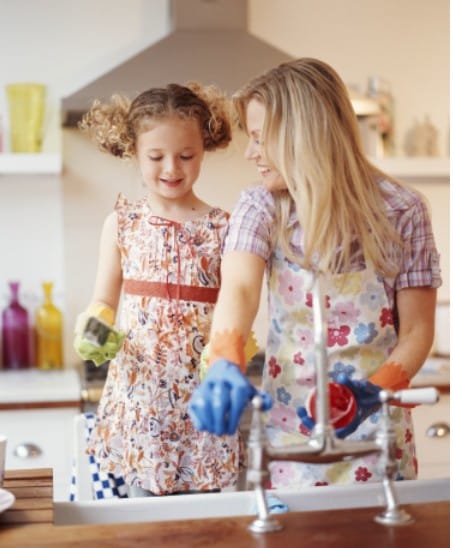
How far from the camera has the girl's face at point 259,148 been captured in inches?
58.2

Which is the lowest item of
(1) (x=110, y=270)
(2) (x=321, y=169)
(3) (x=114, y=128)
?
(1) (x=110, y=270)

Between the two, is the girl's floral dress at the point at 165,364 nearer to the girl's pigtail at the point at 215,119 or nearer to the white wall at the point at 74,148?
the girl's pigtail at the point at 215,119

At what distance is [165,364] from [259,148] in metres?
0.44

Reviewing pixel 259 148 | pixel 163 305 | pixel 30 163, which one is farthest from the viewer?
pixel 30 163

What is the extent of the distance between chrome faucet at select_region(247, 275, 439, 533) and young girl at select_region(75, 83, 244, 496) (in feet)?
1.81

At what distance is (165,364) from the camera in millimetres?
1705

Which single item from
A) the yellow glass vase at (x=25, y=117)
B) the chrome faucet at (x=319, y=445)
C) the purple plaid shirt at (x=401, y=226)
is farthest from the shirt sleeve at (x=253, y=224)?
the yellow glass vase at (x=25, y=117)

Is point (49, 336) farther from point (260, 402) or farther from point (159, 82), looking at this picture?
point (260, 402)

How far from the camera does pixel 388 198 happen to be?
4.97 ft

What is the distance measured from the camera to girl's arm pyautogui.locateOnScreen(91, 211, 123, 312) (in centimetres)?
177

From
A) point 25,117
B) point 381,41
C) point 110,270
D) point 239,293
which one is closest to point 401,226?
point 239,293

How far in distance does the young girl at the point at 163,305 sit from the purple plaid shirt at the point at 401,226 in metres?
0.24

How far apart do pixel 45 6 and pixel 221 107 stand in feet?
4.88

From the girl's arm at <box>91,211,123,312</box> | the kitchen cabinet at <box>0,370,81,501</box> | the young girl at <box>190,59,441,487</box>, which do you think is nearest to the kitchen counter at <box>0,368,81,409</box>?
the kitchen cabinet at <box>0,370,81,501</box>
